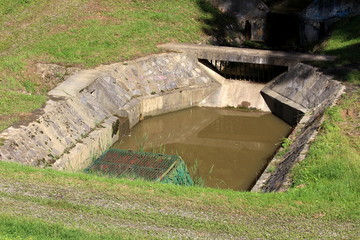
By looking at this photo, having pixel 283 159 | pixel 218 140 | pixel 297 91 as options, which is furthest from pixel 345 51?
pixel 283 159

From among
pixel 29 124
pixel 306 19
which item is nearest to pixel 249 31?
pixel 306 19

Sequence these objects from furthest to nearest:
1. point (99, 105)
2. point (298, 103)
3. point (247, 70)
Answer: point (247, 70) → point (298, 103) → point (99, 105)

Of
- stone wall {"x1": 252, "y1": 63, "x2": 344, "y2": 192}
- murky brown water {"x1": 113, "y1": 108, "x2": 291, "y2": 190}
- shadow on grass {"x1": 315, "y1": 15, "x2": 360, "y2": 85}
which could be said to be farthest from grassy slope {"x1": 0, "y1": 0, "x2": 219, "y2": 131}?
shadow on grass {"x1": 315, "y1": 15, "x2": 360, "y2": 85}

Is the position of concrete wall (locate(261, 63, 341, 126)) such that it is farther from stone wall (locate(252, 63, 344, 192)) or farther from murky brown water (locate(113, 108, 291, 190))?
murky brown water (locate(113, 108, 291, 190))

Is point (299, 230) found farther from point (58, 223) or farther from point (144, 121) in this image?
point (144, 121)

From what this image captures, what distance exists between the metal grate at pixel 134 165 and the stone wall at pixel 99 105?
71.0 inches

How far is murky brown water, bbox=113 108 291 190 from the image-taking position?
73.6 ft

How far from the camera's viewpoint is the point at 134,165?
61.2 ft

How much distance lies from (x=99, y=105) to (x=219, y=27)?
43.1 feet

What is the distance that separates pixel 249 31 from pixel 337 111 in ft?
55.4

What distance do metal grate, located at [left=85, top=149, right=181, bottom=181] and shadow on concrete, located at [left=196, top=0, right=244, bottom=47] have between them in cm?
1531

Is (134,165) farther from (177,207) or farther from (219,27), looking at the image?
(219,27)

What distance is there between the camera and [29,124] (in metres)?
20.1

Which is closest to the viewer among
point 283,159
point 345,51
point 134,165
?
point 134,165
